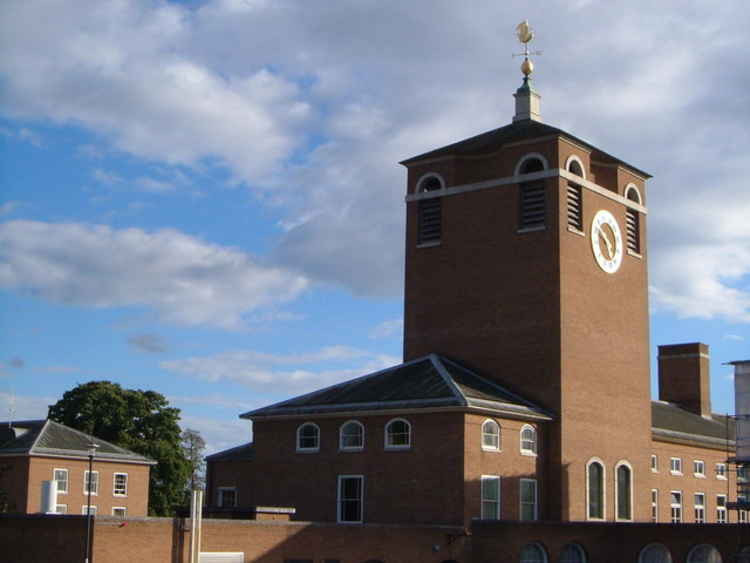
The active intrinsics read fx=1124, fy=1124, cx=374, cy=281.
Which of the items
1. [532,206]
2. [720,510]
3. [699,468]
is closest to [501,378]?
[532,206]

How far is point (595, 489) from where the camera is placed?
1921 inches

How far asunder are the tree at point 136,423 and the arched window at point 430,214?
31.0 metres

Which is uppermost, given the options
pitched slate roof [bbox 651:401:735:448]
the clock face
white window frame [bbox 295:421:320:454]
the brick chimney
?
the clock face

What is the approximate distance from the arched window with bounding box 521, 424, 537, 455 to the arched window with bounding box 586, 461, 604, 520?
11.3 ft

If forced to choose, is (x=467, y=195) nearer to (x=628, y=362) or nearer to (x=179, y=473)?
(x=628, y=362)

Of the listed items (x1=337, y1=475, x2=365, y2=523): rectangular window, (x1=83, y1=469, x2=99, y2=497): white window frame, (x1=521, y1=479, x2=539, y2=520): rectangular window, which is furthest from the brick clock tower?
(x1=83, y1=469, x2=99, y2=497): white window frame

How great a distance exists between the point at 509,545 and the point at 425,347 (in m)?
11.9

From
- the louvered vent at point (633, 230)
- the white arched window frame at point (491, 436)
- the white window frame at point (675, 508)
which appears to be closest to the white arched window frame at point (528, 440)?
the white arched window frame at point (491, 436)

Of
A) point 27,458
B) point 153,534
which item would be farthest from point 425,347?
point 27,458

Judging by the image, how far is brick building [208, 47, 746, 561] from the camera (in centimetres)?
4381

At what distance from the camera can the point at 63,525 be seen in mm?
32812

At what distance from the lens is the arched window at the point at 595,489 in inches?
1895

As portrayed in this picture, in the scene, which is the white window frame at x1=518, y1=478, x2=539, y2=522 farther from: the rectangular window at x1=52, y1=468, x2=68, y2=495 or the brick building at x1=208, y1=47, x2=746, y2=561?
the rectangular window at x1=52, y1=468, x2=68, y2=495

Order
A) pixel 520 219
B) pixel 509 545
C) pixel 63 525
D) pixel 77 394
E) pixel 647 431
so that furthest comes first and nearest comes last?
1. pixel 77 394
2. pixel 647 431
3. pixel 520 219
4. pixel 509 545
5. pixel 63 525
